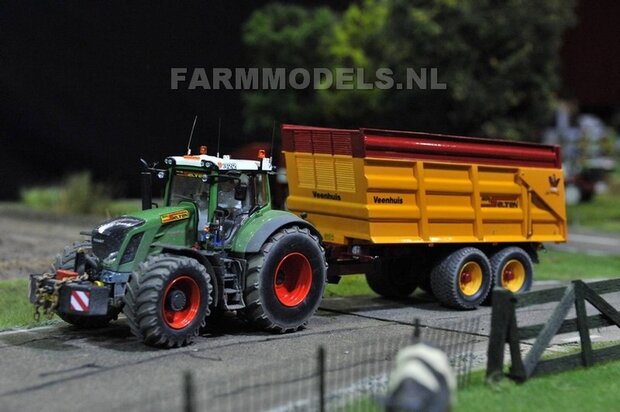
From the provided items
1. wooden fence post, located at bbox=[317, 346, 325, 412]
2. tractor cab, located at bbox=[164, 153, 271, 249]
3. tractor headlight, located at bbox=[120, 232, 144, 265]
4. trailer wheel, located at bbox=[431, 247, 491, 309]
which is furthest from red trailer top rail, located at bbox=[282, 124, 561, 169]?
wooden fence post, located at bbox=[317, 346, 325, 412]

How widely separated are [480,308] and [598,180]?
2129 cm

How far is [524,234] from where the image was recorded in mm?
13719

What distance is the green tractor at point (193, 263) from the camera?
31.4ft

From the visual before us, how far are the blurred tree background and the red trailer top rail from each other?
34.3 feet

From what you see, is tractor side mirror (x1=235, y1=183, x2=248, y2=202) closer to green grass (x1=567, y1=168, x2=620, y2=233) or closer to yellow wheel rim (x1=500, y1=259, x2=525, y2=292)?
yellow wheel rim (x1=500, y1=259, x2=525, y2=292)

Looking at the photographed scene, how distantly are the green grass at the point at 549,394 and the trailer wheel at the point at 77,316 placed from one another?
4.77 metres

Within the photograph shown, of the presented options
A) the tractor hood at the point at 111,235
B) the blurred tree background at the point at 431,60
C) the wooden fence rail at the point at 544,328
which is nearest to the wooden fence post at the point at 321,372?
the wooden fence rail at the point at 544,328

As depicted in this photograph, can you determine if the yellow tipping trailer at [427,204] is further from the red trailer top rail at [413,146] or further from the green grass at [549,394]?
the green grass at [549,394]

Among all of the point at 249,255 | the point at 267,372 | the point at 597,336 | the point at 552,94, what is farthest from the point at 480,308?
the point at 552,94

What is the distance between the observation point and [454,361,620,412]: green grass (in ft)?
25.4

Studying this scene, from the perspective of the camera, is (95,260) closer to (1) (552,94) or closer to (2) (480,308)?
(2) (480,308)

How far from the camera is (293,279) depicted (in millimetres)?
11234

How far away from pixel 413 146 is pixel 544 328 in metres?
4.21

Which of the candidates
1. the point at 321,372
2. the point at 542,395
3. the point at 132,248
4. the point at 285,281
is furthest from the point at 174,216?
the point at 542,395
